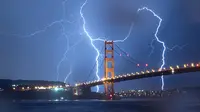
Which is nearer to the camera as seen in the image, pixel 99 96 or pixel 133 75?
pixel 133 75

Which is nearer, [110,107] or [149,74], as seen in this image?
[110,107]

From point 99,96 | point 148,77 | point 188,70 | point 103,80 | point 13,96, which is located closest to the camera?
point 188,70

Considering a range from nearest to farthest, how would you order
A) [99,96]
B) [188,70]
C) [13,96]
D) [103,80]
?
[188,70], [103,80], [13,96], [99,96]

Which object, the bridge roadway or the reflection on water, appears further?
the bridge roadway

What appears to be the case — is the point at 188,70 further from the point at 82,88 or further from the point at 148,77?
the point at 82,88

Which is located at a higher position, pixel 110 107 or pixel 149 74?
pixel 149 74

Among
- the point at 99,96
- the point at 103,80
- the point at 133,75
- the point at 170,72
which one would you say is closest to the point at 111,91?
the point at 103,80

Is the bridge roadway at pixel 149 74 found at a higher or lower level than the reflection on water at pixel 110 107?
higher

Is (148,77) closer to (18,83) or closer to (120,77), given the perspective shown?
(120,77)

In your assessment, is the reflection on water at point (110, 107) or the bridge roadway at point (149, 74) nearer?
the reflection on water at point (110, 107)

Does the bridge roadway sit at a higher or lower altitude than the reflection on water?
higher
